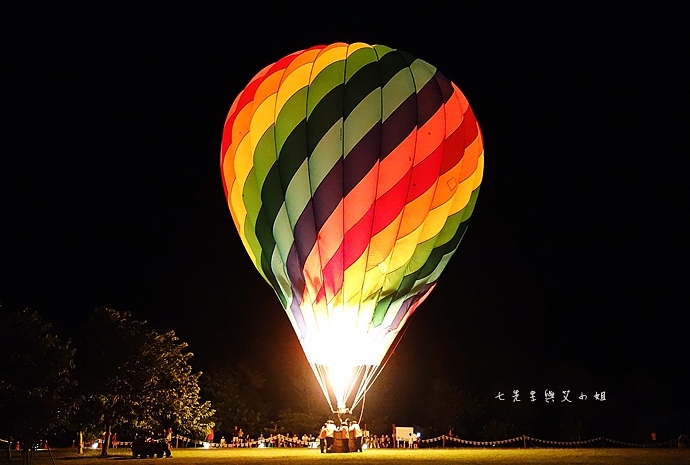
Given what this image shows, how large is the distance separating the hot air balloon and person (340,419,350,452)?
0.58 metres

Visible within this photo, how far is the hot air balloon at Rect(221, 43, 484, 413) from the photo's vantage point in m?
22.6

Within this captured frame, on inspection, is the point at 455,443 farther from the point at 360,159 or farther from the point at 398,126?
the point at 398,126

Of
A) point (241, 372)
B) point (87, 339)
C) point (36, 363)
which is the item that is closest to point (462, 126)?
point (36, 363)

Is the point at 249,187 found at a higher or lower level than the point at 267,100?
lower

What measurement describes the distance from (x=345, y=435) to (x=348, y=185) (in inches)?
249

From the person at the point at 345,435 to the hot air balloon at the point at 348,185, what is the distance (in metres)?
0.58

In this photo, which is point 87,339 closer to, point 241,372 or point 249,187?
point 249,187

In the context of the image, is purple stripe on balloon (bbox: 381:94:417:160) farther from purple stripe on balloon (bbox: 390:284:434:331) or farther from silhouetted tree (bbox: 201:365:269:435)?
silhouetted tree (bbox: 201:365:269:435)

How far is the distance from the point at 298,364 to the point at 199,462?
33.7 meters

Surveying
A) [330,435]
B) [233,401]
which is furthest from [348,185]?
[233,401]

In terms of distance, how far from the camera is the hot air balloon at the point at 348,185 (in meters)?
22.6

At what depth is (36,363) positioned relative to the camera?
25406 millimetres

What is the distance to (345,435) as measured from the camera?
2422 centimetres

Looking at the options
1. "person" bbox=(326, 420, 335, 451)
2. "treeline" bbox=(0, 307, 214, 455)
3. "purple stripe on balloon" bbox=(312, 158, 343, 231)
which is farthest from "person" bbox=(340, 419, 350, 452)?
"treeline" bbox=(0, 307, 214, 455)
